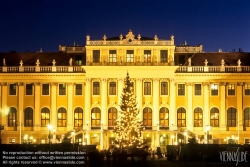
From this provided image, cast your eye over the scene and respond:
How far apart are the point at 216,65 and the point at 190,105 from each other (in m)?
5.87

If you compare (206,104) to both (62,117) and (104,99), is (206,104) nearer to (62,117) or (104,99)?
(104,99)

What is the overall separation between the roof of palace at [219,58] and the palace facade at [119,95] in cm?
124

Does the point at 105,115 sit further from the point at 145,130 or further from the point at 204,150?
the point at 204,150

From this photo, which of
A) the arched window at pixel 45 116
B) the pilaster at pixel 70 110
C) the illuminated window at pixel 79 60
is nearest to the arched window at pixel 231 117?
the pilaster at pixel 70 110

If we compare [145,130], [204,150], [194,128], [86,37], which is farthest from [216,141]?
[204,150]

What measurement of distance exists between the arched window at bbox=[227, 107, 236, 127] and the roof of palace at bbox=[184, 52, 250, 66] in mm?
5609

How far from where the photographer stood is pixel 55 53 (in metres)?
93.8

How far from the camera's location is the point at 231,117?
292 feet

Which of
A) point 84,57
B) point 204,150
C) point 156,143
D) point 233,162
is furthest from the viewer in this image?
point 84,57

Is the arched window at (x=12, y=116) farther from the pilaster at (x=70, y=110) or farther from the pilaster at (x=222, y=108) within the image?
the pilaster at (x=222, y=108)

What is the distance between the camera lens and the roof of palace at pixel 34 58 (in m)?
91.9

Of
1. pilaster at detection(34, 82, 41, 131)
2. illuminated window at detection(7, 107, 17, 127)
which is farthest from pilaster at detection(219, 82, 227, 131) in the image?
illuminated window at detection(7, 107, 17, 127)

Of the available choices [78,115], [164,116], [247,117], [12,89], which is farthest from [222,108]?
[12,89]

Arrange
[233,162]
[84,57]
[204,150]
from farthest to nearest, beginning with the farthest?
[84,57]
[204,150]
[233,162]
